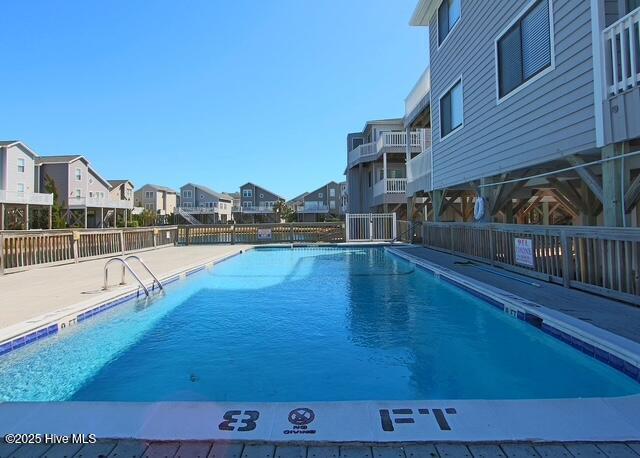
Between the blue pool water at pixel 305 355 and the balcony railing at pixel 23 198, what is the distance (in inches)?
1226

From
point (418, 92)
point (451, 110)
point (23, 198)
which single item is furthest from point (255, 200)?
point (451, 110)

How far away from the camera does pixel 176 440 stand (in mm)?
2152

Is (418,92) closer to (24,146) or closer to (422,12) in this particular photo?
(422,12)

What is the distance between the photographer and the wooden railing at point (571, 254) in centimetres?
478

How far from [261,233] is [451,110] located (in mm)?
12069

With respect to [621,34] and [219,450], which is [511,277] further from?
[219,450]

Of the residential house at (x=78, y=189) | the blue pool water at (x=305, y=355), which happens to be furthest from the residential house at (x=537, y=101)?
Answer: the residential house at (x=78, y=189)

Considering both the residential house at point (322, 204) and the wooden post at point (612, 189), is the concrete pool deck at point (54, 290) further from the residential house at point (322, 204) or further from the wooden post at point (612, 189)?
the residential house at point (322, 204)

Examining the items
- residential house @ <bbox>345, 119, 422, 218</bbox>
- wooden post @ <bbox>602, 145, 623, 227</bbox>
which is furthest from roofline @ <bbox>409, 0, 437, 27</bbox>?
wooden post @ <bbox>602, 145, 623, 227</bbox>

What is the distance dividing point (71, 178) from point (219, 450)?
153 ft

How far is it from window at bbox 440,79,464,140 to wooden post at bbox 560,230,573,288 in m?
5.66

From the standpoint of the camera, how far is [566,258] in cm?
604

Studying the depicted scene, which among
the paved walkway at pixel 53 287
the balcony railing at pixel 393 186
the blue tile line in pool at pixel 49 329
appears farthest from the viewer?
the balcony railing at pixel 393 186

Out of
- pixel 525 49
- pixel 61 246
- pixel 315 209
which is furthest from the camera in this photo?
pixel 315 209
